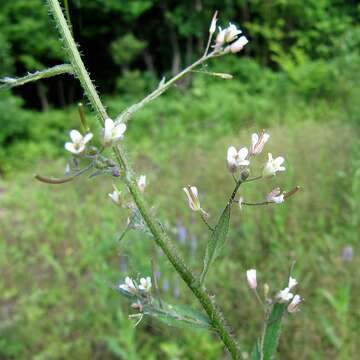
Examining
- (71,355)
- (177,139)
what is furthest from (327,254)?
(177,139)

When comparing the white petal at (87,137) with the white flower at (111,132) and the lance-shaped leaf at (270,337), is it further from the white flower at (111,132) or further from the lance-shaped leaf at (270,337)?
the lance-shaped leaf at (270,337)

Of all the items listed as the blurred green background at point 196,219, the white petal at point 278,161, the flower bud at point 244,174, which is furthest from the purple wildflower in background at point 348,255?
the flower bud at point 244,174

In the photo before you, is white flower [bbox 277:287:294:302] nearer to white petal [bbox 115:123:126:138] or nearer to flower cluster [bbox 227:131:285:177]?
flower cluster [bbox 227:131:285:177]

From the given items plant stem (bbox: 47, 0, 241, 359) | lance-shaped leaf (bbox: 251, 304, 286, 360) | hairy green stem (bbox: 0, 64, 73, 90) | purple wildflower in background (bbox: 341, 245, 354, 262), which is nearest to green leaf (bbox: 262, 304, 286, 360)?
lance-shaped leaf (bbox: 251, 304, 286, 360)

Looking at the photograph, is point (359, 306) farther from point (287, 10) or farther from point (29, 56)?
point (29, 56)

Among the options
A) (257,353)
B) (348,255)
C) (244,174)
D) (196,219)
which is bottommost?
(196,219)

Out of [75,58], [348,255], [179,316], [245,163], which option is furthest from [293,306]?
[348,255]

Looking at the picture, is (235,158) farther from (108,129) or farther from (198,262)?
(198,262)
